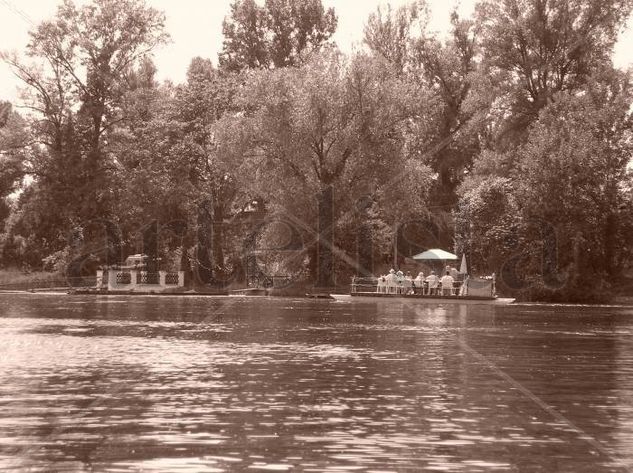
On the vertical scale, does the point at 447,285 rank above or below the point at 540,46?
below

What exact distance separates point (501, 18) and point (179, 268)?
30.9 metres

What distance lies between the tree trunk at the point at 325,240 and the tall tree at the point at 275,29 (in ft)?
90.9

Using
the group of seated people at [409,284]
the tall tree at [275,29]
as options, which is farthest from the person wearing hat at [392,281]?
the tall tree at [275,29]

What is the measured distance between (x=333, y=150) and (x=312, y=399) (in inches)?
2089

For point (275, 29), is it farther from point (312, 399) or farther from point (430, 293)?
point (312, 399)

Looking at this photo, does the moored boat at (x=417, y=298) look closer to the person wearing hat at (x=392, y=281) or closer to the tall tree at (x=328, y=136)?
the person wearing hat at (x=392, y=281)

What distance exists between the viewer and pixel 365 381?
20281mm

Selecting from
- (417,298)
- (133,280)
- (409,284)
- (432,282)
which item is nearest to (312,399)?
(417,298)

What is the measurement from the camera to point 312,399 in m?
17.5

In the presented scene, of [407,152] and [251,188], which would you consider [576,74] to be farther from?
[251,188]

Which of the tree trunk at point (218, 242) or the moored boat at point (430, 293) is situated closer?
the moored boat at point (430, 293)

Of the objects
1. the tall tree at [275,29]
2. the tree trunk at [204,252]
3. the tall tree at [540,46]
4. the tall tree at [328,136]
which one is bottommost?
the tree trunk at [204,252]

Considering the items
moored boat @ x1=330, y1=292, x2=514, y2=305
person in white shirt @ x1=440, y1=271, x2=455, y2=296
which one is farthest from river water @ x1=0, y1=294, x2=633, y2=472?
person in white shirt @ x1=440, y1=271, x2=455, y2=296

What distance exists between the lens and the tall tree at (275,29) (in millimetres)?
94562
